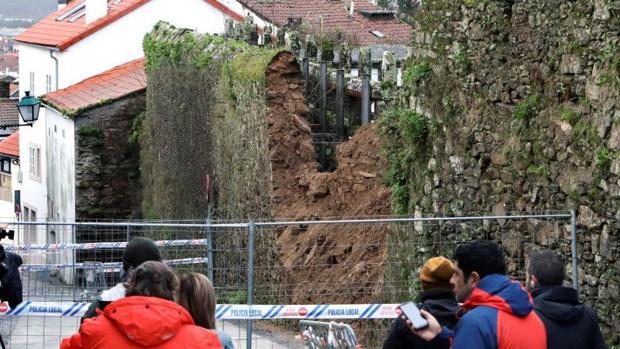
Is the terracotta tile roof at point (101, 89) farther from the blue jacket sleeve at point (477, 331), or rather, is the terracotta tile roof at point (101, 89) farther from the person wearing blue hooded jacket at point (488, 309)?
the blue jacket sleeve at point (477, 331)

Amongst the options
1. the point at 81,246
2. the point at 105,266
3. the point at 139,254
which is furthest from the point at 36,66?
the point at 139,254

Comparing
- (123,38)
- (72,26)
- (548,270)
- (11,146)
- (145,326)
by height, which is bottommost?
(145,326)

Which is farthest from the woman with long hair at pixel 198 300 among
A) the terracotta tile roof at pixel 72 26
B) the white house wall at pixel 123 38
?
the terracotta tile roof at pixel 72 26

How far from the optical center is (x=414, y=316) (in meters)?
6.94

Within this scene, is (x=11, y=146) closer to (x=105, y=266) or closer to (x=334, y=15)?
(x=334, y=15)

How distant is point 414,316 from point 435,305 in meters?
0.47

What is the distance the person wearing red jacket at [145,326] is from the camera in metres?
6.23

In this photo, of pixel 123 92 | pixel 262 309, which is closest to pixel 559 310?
pixel 262 309

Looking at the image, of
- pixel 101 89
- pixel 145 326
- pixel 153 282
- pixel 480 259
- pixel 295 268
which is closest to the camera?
pixel 145 326

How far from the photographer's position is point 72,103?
34.1 meters

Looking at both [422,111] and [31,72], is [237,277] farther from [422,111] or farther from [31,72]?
[31,72]

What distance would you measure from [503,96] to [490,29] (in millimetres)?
694

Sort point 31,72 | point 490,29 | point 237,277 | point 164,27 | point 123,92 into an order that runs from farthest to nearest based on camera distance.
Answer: point 31,72 → point 123,92 → point 164,27 → point 237,277 → point 490,29

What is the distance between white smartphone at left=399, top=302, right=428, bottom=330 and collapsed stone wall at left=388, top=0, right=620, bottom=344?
4.01m
